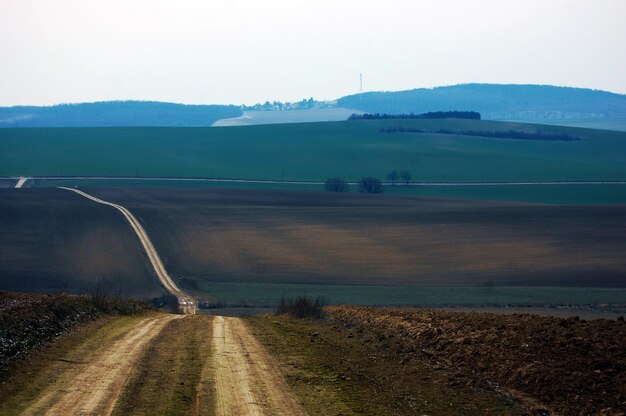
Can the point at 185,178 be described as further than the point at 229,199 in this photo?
Yes

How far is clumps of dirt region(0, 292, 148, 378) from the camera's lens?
16.4 meters

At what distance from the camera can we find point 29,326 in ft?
60.4

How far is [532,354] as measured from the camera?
46.2 feet

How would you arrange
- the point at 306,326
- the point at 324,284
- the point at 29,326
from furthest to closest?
the point at 324,284 → the point at 306,326 → the point at 29,326

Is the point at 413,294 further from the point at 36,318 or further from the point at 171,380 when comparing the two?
the point at 171,380

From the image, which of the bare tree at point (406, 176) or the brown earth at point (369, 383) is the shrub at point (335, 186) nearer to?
the bare tree at point (406, 176)

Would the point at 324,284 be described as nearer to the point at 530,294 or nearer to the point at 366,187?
the point at 530,294

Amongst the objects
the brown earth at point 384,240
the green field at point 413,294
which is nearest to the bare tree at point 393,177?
the brown earth at point 384,240

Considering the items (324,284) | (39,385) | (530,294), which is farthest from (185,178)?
(39,385)

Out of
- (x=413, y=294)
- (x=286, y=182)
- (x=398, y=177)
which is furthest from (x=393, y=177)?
(x=413, y=294)

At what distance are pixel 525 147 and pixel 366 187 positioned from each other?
148 feet

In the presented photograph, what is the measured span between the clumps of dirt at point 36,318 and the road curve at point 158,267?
11.0 metres

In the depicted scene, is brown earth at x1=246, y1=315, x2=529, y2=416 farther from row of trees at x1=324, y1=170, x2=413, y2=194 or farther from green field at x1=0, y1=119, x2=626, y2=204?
row of trees at x1=324, y1=170, x2=413, y2=194

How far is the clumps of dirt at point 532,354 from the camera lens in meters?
12.1
